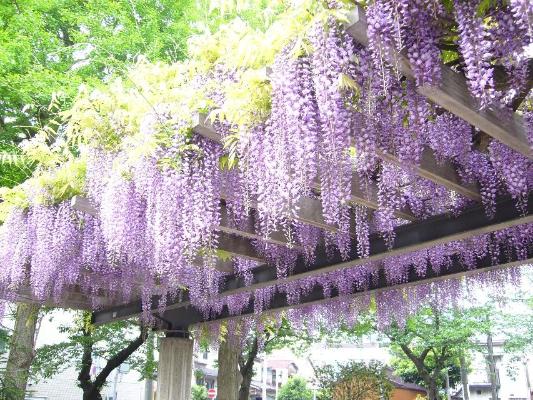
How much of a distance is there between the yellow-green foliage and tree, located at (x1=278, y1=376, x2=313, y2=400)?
2609cm

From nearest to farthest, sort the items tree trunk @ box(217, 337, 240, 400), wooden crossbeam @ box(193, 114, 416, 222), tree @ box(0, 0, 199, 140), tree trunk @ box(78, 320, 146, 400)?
wooden crossbeam @ box(193, 114, 416, 222), tree @ box(0, 0, 199, 140), tree trunk @ box(217, 337, 240, 400), tree trunk @ box(78, 320, 146, 400)

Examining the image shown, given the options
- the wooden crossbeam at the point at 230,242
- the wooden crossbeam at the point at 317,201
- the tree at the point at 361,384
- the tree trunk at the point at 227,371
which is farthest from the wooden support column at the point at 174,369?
the tree at the point at 361,384

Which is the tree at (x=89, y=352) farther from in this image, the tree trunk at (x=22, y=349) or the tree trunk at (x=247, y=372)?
the tree trunk at (x=247, y=372)

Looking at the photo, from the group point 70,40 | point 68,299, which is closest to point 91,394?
point 68,299

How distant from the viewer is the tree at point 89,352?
9.72 metres

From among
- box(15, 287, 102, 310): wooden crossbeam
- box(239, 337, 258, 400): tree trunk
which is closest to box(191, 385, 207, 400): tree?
box(239, 337, 258, 400): tree trunk

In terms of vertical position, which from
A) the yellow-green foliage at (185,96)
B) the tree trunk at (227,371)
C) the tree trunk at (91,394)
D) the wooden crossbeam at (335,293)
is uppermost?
the yellow-green foliage at (185,96)

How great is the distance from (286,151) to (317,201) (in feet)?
3.54

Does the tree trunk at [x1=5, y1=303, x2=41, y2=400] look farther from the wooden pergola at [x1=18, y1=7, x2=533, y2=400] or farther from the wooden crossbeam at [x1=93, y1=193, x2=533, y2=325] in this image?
the wooden crossbeam at [x1=93, y1=193, x2=533, y2=325]

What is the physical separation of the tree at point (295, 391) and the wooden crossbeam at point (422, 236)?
25.2 m

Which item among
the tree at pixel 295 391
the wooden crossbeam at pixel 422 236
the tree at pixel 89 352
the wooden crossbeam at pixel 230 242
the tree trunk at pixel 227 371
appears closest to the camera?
the wooden crossbeam at pixel 422 236

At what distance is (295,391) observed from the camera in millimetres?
29234

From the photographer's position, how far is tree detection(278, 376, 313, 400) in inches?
1131

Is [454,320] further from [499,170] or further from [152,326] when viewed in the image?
[499,170]
